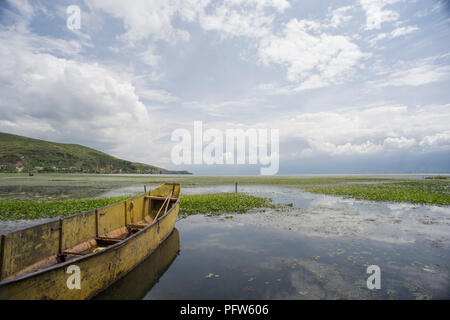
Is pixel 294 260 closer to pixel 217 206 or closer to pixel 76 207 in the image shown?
pixel 217 206

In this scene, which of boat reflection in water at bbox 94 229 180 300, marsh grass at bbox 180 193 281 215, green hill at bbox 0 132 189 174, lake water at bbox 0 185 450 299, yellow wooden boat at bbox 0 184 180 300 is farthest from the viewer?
green hill at bbox 0 132 189 174

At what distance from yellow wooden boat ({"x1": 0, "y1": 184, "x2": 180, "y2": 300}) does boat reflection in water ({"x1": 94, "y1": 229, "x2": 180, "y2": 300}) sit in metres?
0.24

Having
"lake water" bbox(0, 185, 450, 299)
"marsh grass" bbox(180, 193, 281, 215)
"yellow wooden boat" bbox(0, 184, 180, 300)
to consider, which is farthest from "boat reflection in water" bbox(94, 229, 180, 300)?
"marsh grass" bbox(180, 193, 281, 215)

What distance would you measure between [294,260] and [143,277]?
5.79 meters

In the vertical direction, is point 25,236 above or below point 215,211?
above

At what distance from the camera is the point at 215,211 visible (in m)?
19.1

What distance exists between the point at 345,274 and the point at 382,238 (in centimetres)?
569

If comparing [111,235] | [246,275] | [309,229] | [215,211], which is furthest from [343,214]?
[111,235]

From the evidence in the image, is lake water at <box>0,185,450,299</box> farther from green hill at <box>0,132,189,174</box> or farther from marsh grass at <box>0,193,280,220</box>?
green hill at <box>0,132,189,174</box>

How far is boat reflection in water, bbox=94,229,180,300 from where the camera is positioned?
679cm

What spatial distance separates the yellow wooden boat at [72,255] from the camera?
16.0 feet

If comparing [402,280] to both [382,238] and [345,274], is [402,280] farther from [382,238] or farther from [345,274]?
[382,238]

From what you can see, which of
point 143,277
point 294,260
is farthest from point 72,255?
point 294,260

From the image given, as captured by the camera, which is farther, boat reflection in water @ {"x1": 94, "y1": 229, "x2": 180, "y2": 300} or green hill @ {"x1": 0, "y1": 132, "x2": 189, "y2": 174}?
green hill @ {"x1": 0, "y1": 132, "x2": 189, "y2": 174}
